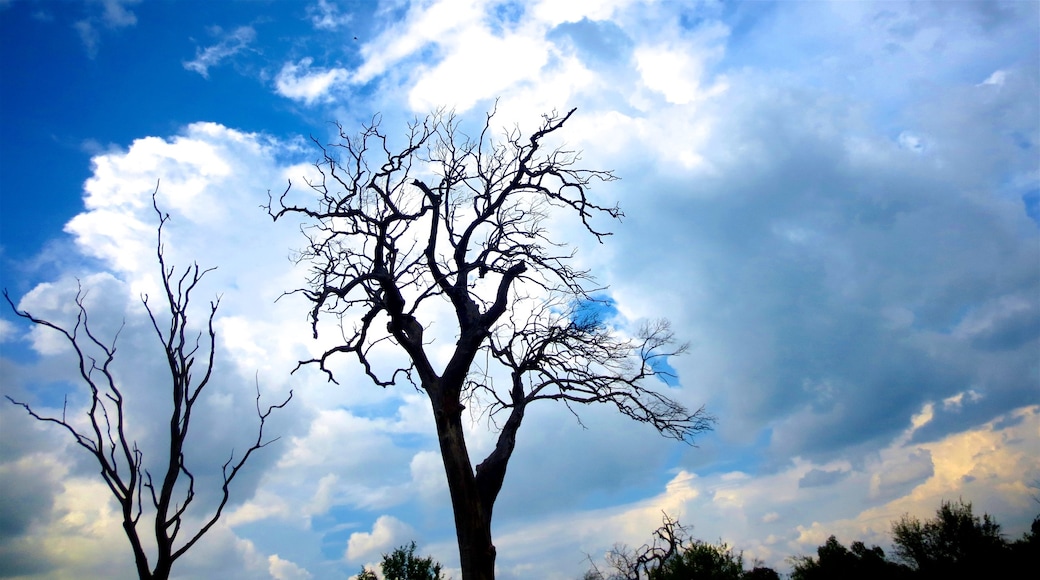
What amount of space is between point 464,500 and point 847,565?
21976 millimetres

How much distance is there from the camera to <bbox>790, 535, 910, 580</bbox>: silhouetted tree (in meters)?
23.2

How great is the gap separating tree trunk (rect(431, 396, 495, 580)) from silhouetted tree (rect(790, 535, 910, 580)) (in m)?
20.4

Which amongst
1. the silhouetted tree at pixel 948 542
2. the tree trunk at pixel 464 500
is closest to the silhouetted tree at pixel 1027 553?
the silhouetted tree at pixel 948 542

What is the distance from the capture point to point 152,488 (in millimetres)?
3660

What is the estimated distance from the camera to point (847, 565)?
2436cm

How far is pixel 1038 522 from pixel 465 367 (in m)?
21.2

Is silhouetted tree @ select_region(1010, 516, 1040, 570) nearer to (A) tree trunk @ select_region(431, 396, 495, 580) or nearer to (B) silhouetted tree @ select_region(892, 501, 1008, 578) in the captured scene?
(B) silhouetted tree @ select_region(892, 501, 1008, 578)

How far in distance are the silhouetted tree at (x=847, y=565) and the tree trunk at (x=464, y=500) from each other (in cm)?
2045

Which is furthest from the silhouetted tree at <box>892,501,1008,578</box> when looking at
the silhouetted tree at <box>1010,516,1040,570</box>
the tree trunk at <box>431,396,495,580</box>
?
the tree trunk at <box>431,396,495,580</box>

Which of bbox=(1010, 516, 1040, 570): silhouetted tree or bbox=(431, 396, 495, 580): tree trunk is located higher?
bbox=(431, 396, 495, 580): tree trunk

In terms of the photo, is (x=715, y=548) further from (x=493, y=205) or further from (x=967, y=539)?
(x=493, y=205)

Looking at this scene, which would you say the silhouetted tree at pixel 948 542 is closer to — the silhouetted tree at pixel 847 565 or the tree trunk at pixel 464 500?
the silhouetted tree at pixel 847 565

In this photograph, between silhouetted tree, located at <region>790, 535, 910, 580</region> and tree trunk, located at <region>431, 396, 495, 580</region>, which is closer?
tree trunk, located at <region>431, 396, 495, 580</region>

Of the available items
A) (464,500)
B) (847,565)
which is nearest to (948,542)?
(847,565)
